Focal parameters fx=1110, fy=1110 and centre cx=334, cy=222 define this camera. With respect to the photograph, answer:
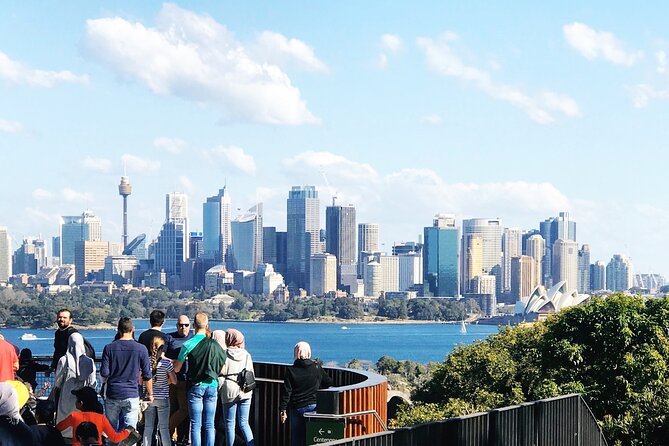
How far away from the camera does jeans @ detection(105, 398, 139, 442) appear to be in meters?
7.92

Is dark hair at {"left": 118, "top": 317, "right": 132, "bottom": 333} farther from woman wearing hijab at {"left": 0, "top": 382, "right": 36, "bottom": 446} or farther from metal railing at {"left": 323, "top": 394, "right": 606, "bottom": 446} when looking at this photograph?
metal railing at {"left": 323, "top": 394, "right": 606, "bottom": 446}

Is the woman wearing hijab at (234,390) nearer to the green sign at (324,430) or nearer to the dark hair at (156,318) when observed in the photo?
the dark hair at (156,318)

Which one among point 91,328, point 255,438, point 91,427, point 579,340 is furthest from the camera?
point 91,328

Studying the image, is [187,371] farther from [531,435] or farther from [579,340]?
[579,340]

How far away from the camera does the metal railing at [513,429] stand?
6.71 m

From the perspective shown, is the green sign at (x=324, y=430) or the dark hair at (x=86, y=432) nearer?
the dark hair at (x=86, y=432)

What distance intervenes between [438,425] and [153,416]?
2.50 metres

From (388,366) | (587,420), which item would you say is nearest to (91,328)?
(388,366)

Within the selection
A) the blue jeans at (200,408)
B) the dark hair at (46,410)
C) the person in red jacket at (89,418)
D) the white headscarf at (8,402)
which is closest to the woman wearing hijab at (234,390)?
the blue jeans at (200,408)

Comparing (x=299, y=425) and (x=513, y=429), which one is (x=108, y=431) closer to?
(x=299, y=425)

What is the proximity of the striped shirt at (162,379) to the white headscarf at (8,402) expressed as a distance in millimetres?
2133

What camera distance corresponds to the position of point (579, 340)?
24.8 metres

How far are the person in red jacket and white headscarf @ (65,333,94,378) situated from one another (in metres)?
0.71

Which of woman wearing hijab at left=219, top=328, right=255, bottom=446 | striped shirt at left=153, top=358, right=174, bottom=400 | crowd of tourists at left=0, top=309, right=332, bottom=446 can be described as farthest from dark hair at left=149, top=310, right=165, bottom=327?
woman wearing hijab at left=219, top=328, right=255, bottom=446
